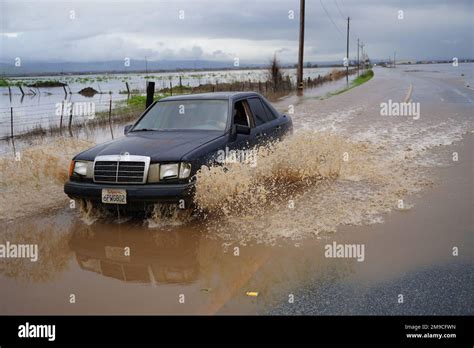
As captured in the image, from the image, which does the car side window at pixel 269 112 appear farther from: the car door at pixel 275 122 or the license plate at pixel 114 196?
the license plate at pixel 114 196

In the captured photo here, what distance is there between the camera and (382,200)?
7.54m

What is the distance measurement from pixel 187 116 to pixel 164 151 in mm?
1487

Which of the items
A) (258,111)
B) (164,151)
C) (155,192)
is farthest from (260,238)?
(258,111)

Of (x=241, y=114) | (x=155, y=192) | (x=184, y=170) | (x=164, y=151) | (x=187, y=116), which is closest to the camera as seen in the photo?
(x=155, y=192)

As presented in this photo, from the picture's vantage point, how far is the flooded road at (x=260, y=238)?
4.58m

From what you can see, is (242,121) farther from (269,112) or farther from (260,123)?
(269,112)

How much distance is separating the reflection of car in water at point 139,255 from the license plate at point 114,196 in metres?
0.44

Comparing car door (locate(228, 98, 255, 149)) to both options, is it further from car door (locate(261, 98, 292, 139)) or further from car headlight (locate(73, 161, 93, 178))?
car headlight (locate(73, 161, 93, 178))

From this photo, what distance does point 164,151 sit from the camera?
21.7 feet

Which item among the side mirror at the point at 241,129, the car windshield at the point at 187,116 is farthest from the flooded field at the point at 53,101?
the side mirror at the point at 241,129

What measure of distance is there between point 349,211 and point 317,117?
1278cm

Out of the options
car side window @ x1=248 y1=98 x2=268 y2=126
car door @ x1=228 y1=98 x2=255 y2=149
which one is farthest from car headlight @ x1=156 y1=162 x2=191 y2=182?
car side window @ x1=248 y1=98 x2=268 y2=126
